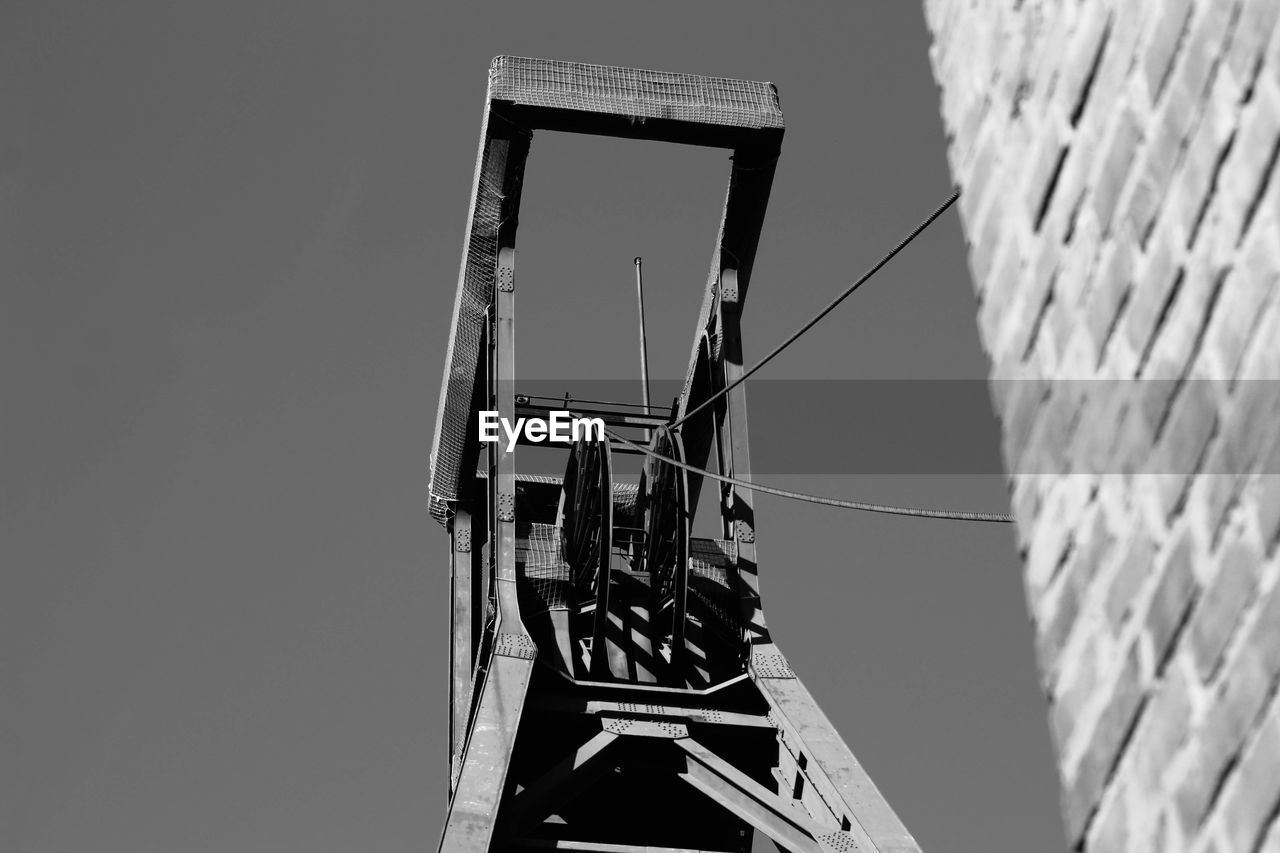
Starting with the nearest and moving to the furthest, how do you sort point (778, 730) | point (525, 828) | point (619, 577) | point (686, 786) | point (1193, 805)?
point (1193, 805) → point (525, 828) → point (778, 730) → point (686, 786) → point (619, 577)

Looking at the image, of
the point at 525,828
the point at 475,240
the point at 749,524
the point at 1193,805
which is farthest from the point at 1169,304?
the point at 475,240

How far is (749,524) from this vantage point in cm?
1227

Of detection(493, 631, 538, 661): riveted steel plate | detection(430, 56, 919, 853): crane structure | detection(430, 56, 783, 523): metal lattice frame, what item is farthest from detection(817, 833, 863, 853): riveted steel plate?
detection(430, 56, 783, 523): metal lattice frame

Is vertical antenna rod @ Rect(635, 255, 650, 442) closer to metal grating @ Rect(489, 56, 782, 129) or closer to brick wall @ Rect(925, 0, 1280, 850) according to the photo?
metal grating @ Rect(489, 56, 782, 129)

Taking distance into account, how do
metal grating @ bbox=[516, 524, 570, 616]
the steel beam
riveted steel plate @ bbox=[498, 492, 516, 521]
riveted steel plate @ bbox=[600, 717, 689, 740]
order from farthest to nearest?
the steel beam, metal grating @ bbox=[516, 524, 570, 616], riveted steel plate @ bbox=[498, 492, 516, 521], riveted steel plate @ bbox=[600, 717, 689, 740]

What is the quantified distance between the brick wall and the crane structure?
7324mm

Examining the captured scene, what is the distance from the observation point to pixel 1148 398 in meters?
2.52

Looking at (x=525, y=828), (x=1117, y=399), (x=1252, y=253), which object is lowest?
(x=525, y=828)

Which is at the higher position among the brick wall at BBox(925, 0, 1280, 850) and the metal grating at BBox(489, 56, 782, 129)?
the metal grating at BBox(489, 56, 782, 129)

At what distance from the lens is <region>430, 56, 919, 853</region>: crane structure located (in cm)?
1055

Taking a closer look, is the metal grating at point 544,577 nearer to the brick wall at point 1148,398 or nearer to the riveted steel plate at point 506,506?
the riveted steel plate at point 506,506

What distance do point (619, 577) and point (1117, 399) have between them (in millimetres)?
10228

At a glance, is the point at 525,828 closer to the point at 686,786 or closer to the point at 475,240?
the point at 686,786

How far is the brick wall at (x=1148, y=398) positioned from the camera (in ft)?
7.40
